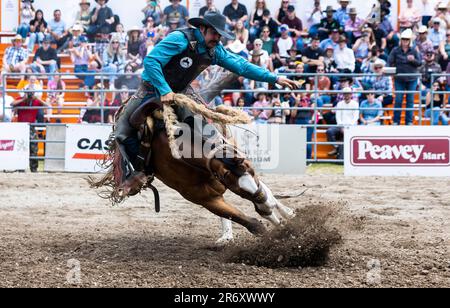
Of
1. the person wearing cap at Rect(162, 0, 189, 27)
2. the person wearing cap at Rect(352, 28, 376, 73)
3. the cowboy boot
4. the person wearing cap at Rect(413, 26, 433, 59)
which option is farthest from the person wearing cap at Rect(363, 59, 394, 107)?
the cowboy boot

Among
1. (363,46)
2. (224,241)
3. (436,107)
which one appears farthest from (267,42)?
(224,241)

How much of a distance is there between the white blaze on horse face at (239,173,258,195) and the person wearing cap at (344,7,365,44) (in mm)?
10494

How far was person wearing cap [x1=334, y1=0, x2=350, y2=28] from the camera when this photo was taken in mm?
15969

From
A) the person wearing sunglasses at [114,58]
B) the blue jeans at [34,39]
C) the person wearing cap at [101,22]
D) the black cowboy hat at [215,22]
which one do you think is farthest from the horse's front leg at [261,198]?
the blue jeans at [34,39]

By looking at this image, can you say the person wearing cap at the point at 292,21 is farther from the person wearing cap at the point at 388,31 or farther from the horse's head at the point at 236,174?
the horse's head at the point at 236,174

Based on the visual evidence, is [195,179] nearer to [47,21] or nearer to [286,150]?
[286,150]

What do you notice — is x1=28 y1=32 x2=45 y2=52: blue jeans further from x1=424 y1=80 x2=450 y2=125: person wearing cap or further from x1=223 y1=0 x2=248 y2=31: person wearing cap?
x1=424 y1=80 x2=450 y2=125: person wearing cap

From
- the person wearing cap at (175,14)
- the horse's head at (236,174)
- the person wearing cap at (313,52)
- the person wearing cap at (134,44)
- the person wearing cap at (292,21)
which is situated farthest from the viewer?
the person wearing cap at (175,14)

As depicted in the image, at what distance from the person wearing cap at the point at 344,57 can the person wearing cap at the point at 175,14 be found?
3642mm

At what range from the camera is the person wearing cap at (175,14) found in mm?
16703

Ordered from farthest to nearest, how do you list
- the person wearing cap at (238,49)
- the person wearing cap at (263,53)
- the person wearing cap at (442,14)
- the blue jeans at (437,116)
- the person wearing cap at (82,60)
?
1. the person wearing cap at (82,60)
2. the person wearing cap at (442,14)
3. the person wearing cap at (238,49)
4. the person wearing cap at (263,53)
5. the blue jeans at (437,116)

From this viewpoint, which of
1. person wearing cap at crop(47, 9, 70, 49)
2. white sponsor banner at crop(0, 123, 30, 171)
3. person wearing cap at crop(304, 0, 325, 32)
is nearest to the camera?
white sponsor banner at crop(0, 123, 30, 171)

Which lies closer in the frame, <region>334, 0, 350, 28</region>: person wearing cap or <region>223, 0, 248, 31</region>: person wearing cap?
<region>334, 0, 350, 28</region>: person wearing cap

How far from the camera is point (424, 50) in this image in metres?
14.7
